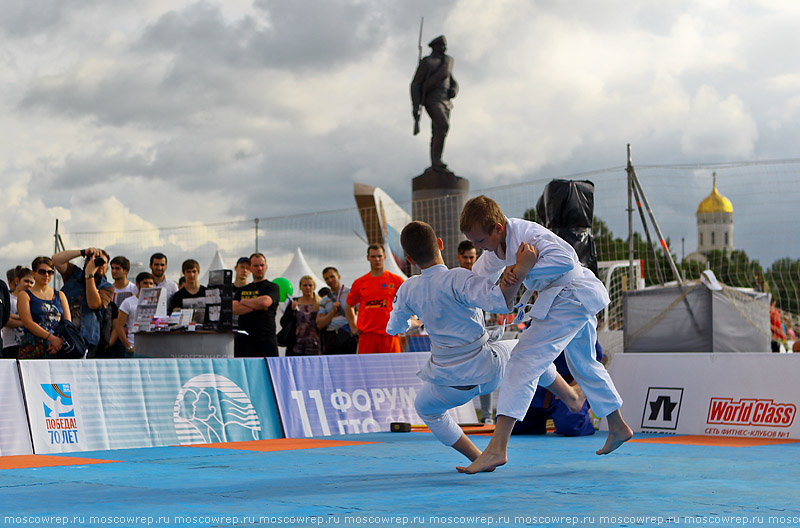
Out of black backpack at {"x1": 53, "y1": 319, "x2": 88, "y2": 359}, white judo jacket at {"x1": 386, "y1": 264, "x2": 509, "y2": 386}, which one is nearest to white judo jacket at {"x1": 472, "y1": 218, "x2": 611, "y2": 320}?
white judo jacket at {"x1": 386, "y1": 264, "x2": 509, "y2": 386}

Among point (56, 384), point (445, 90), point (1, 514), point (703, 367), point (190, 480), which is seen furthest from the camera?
point (445, 90)

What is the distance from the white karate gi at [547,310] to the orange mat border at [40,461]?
311 centimetres

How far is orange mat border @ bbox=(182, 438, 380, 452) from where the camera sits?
7705 mm

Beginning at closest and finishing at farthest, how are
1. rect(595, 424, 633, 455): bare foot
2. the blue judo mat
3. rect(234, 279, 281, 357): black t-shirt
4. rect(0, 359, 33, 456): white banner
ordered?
the blue judo mat, rect(595, 424, 633, 455): bare foot, rect(0, 359, 33, 456): white banner, rect(234, 279, 281, 357): black t-shirt

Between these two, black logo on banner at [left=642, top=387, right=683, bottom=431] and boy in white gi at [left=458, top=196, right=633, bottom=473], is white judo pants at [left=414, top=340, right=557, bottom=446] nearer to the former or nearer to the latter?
boy in white gi at [left=458, top=196, right=633, bottom=473]

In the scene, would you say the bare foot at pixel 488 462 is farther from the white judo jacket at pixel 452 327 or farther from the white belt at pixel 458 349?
the white belt at pixel 458 349

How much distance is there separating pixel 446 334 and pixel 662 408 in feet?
15.2

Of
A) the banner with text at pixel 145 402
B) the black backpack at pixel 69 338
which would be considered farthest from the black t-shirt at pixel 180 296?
the black backpack at pixel 69 338

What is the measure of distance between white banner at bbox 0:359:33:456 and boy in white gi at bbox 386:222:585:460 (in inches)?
143

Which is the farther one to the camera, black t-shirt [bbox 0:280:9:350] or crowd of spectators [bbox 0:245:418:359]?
crowd of spectators [bbox 0:245:418:359]

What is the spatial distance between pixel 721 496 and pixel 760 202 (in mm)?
9781

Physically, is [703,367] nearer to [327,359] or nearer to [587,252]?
[587,252]

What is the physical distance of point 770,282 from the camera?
15.3 m

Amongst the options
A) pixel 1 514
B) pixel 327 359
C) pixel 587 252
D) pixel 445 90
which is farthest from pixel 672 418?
pixel 445 90
